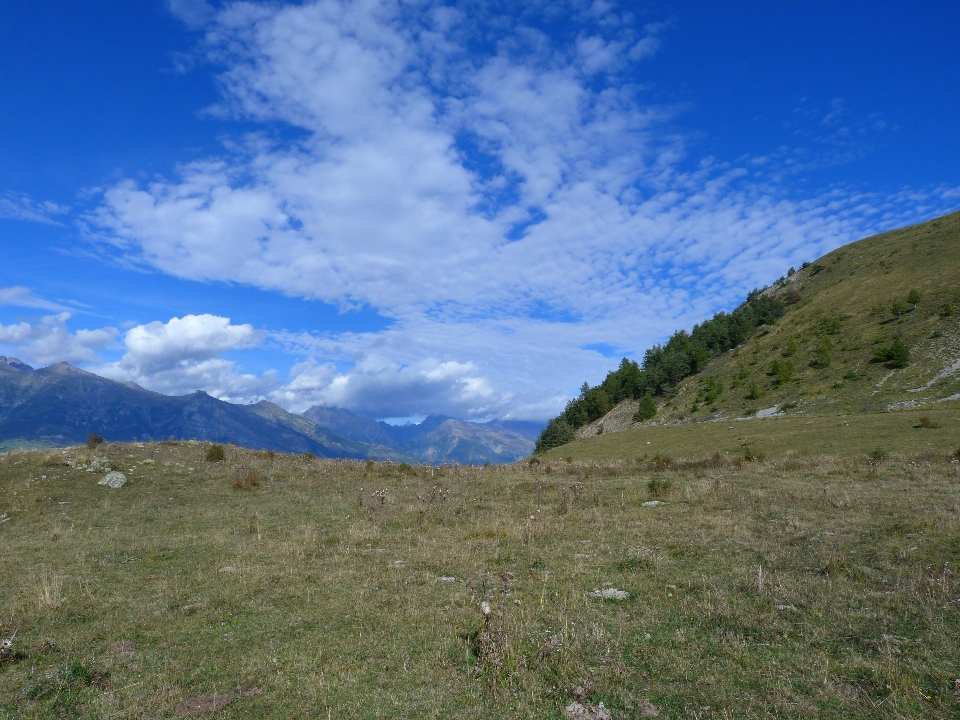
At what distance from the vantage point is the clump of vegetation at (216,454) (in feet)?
108

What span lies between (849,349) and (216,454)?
3050 inches

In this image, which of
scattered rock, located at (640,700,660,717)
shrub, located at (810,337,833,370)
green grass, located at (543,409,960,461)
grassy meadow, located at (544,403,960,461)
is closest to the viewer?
scattered rock, located at (640,700,660,717)

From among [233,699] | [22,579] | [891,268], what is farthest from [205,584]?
[891,268]

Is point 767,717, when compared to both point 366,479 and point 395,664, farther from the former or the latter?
point 366,479

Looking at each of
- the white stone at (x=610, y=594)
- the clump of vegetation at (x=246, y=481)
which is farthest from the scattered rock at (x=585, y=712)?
the clump of vegetation at (x=246, y=481)

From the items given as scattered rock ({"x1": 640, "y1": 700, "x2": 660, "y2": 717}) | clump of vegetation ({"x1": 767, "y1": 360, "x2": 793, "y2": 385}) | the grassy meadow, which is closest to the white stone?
scattered rock ({"x1": 640, "y1": 700, "x2": 660, "y2": 717})

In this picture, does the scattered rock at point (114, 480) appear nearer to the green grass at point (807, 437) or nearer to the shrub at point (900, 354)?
the green grass at point (807, 437)

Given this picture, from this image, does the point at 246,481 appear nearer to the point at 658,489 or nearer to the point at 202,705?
the point at 658,489

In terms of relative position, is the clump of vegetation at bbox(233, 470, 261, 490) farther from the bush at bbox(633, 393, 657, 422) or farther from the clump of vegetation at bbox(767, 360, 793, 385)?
the bush at bbox(633, 393, 657, 422)

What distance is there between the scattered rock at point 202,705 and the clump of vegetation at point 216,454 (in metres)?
29.8

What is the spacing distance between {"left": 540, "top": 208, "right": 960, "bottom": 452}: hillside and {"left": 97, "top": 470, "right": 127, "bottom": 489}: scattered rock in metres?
63.4

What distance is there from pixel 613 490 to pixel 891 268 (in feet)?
324

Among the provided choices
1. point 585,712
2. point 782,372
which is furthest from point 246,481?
point 782,372

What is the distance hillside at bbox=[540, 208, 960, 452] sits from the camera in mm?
53875
